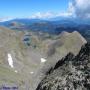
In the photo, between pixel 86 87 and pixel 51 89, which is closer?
pixel 86 87

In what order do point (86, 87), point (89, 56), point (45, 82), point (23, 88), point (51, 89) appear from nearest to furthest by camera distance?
point (86, 87) → point (51, 89) → point (45, 82) → point (89, 56) → point (23, 88)

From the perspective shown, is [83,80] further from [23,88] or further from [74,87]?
[23,88]

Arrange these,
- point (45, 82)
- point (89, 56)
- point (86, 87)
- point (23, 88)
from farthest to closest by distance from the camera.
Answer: point (23, 88) → point (89, 56) → point (45, 82) → point (86, 87)

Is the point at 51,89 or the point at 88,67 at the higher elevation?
the point at 88,67

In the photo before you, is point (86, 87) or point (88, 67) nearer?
point (86, 87)

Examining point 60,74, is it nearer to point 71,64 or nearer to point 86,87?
point 71,64

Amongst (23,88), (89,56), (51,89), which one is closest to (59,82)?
(51,89)

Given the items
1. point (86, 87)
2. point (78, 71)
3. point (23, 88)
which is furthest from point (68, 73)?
point (23, 88)

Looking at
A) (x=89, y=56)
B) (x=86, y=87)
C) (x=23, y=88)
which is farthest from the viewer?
(x=23, y=88)

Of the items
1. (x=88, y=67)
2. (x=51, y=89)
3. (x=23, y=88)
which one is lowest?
(x=23, y=88)
